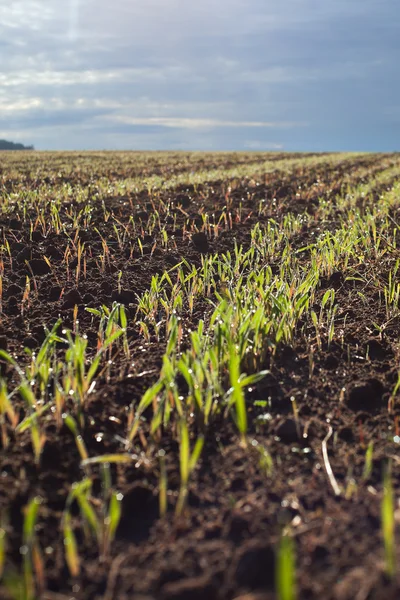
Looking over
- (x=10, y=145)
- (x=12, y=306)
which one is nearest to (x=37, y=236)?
(x=12, y=306)

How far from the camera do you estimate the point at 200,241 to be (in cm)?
423

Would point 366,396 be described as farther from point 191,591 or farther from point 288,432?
point 191,591

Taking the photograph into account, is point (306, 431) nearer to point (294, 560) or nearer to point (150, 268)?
point (294, 560)

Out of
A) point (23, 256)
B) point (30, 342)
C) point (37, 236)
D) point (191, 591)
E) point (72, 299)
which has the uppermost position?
point (37, 236)

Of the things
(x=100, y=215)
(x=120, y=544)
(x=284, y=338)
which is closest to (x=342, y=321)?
(x=284, y=338)

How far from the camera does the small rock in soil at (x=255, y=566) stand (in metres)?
1.12

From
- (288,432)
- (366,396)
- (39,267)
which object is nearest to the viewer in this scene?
(288,432)

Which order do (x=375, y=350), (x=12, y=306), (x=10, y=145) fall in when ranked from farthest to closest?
(x=10, y=145)
(x=12, y=306)
(x=375, y=350)

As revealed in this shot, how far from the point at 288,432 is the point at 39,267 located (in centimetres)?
233

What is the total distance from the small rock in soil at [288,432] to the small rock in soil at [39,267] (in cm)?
222

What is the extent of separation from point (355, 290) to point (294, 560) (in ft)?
7.31

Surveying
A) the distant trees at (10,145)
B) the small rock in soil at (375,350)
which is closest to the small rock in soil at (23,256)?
the small rock in soil at (375,350)

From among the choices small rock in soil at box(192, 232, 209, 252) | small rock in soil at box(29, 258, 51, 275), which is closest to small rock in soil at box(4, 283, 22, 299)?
small rock in soil at box(29, 258, 51, 275)

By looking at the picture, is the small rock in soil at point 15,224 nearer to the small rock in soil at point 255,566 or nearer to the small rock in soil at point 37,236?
the small rock in soil at point 37,236
